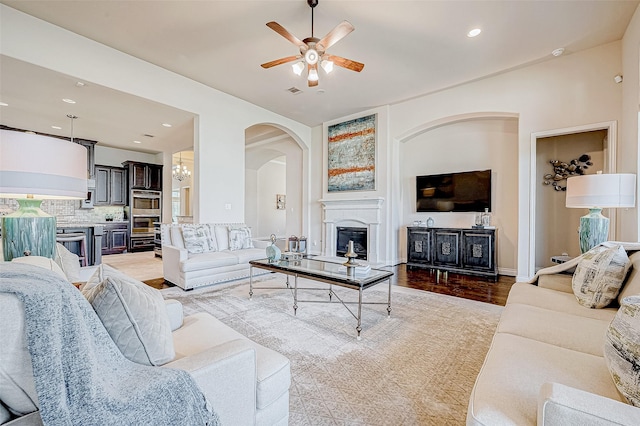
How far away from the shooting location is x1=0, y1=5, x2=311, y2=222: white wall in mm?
3146

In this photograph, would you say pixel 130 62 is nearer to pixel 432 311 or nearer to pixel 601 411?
pixel 432 311

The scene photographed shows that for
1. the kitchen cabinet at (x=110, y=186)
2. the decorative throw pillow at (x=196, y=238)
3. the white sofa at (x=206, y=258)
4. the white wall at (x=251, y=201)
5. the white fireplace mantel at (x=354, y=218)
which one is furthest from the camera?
the white wall at (x=251, y=201)

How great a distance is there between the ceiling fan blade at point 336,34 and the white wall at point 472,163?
11.2ft

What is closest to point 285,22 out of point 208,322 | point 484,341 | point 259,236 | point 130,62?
point 130,62

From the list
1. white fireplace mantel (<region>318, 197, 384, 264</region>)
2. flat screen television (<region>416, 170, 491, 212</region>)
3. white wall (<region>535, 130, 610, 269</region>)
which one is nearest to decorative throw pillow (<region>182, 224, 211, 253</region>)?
white fireplace mantel (<region>318, 197, 384, 264</region>)

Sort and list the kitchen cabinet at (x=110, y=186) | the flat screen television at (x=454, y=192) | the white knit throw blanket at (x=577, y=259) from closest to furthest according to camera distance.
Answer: the white knit throw blanket at (x=577, y=259) < the flat screen television at (x=454, y=192) < the kitchen cabinet at (x=110, y=186)

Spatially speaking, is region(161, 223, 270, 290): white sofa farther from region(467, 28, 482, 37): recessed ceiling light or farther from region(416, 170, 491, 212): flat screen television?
region(467, 28, 482, 37): recessed ceiling light

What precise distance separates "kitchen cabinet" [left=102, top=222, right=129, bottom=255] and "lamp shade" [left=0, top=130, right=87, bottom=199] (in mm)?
6834

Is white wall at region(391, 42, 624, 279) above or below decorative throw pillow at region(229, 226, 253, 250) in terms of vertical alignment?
above

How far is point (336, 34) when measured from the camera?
8.96 feet

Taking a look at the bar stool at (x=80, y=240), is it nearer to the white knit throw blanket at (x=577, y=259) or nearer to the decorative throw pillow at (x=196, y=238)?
the decorative throw pillow at (x=196, y=238)

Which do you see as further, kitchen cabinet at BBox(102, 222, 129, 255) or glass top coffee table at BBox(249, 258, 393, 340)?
kitchen cabinet at BBox(102, 222, 129, 255)

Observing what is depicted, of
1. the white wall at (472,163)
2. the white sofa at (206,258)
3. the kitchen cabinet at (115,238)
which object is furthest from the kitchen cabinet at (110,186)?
the white wall at (472,163)

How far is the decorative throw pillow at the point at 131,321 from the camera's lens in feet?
3.02
